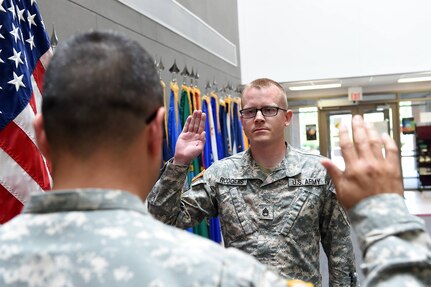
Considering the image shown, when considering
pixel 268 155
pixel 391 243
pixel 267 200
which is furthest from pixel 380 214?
pixel 268 155

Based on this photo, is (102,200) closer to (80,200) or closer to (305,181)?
(80,200)

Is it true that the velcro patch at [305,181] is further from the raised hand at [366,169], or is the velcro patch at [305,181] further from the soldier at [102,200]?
the soldier at [102,200]

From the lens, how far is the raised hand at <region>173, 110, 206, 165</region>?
5.77 feet

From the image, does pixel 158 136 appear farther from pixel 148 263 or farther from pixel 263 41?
pixel 263 41

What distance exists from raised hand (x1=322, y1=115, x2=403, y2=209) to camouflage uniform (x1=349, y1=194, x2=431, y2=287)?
2 cm

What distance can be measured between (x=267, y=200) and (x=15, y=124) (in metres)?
1.26

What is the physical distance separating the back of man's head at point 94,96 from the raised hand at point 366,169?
40 cm

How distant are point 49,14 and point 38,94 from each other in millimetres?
836

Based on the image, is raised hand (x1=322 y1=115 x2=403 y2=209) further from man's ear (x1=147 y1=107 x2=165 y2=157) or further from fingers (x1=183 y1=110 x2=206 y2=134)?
fingers (x1=183 y1=110 x2=206 y2=134)

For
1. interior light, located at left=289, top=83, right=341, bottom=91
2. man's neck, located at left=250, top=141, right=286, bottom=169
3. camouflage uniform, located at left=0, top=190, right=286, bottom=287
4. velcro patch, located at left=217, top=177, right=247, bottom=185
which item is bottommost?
velcro patch, located at left=217, top=177, right=247, bottom=185

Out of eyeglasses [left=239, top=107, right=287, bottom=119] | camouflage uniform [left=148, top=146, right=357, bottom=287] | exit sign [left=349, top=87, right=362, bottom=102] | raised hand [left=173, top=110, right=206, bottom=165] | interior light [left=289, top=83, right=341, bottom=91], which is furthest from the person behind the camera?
exit sign [left=349, top=87, right=362, bottom=102]

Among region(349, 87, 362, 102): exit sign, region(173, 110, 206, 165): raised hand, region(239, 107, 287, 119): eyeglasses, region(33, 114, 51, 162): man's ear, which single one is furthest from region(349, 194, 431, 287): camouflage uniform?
region(349, 87, 362, 102): exit sign

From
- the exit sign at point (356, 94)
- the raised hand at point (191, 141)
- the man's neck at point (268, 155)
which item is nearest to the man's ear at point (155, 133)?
the raised hand at point (191, 141)

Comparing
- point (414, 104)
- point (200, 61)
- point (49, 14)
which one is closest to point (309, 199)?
point (49, 14)
